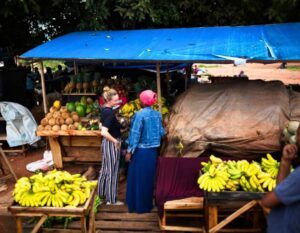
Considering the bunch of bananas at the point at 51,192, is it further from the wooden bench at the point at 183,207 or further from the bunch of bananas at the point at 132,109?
the bunch of bananas at the point at 132,109

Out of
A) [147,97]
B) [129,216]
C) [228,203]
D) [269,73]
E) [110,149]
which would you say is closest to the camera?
[228,203]

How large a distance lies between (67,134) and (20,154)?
2.60 meters

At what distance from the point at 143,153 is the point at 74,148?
8.91 feet

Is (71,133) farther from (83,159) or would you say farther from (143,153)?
(143,153)

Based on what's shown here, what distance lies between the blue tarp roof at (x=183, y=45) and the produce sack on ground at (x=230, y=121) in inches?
23.9

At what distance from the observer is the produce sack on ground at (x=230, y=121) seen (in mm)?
5641

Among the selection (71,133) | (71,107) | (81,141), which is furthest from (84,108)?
(71,133)

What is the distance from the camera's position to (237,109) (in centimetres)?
608

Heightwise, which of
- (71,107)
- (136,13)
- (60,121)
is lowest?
(60,121)

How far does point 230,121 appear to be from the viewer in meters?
5.88

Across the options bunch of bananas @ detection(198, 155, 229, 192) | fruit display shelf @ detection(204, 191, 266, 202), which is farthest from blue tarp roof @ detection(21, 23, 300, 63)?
fruit display shelf @ detection(204, 191, 266, 202)

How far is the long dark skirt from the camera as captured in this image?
5527 millimetres

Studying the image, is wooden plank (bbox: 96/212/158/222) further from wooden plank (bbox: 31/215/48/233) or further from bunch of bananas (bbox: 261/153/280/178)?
bunch of bananas (bbox: 261/153/280/178)

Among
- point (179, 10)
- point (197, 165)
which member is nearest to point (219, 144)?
point (197, 165)
